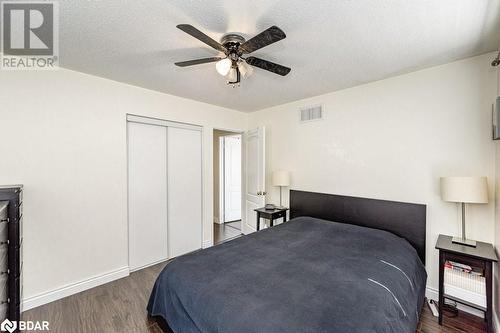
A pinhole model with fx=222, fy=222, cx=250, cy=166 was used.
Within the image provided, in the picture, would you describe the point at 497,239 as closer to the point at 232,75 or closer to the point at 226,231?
the point at 232,75

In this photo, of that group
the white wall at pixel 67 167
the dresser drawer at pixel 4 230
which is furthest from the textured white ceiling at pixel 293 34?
the dresser drawer at pixel 4 230

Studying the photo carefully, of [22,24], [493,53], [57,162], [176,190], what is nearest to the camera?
[22,24]

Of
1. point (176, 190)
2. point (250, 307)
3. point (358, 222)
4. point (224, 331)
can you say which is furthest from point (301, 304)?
point (176, 190)

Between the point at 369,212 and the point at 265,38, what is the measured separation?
2430mm

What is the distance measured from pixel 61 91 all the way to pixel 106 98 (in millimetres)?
436

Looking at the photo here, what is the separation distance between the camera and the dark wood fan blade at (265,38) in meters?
1.41

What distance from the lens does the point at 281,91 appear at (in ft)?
10.8

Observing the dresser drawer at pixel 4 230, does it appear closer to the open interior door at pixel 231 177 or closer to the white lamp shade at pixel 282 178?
the white lamp shade at pixel 282 178

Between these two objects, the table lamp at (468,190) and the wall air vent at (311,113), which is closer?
the table lamp at (468,190)

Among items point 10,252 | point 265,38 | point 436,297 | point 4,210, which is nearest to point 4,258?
point 10,252

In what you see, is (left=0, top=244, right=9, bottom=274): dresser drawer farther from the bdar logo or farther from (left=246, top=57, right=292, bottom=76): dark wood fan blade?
(left=246, top=57, right=292, bottom=76): dark wood fan blade

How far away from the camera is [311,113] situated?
3.57 metres

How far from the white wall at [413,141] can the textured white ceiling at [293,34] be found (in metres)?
0.23

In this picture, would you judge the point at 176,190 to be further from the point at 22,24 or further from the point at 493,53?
the point at 493,53
